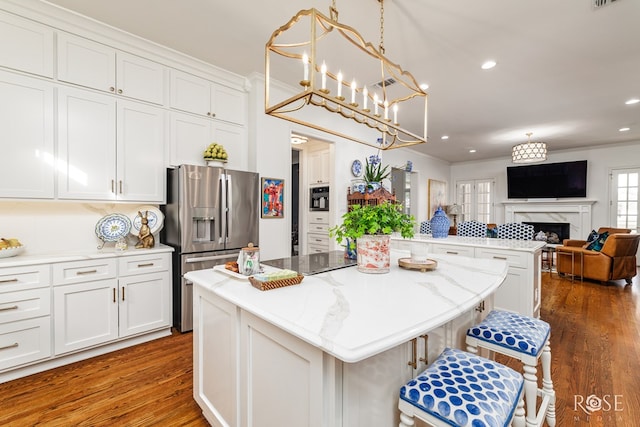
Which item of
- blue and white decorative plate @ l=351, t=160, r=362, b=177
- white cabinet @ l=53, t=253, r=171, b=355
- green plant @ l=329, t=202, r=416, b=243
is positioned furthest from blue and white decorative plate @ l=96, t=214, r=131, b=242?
blue and white decorative plate @ l=351, t=160, r=362, b=177

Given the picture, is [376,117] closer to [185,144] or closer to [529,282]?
[185,144]

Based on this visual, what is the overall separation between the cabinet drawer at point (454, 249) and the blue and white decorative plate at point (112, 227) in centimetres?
337

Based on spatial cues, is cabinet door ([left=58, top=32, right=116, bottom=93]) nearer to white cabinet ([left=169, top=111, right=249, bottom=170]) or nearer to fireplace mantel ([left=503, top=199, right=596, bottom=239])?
white cabinet ([left=169, top=111, right=249, bottom=170])

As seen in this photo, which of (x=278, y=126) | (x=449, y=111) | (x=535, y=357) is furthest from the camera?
(x=449, y=111)

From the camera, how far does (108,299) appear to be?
2383mm

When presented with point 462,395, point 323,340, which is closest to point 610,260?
point 462,395

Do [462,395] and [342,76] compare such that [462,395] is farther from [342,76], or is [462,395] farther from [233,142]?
[233,142]

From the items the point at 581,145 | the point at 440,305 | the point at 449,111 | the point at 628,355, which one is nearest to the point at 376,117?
the point at 440,305

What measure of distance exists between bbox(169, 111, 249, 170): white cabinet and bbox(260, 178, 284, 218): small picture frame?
367 millimetres

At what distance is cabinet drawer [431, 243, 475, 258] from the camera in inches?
127

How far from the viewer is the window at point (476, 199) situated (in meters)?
8.34

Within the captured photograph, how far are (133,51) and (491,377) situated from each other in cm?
360

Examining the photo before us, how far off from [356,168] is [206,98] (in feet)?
8.13

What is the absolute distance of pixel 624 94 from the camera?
369 cm
